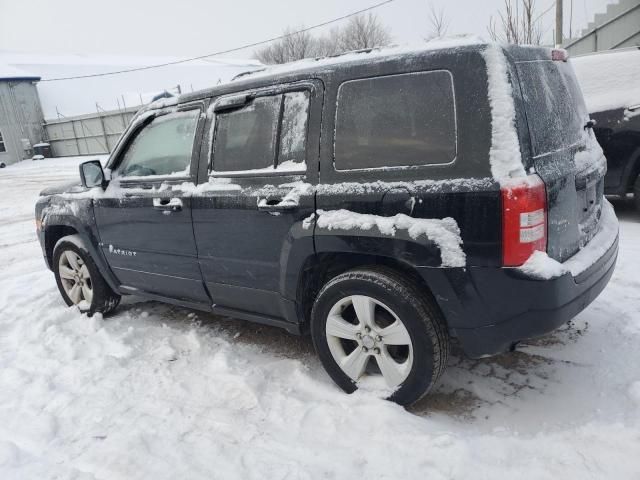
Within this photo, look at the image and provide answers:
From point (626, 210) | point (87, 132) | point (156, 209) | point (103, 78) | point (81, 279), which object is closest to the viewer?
point (156, 209)

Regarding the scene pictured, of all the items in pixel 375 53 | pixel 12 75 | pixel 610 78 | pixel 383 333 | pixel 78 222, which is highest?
pixel 12 75

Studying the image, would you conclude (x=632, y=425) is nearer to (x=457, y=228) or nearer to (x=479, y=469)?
(x=479, y=469)

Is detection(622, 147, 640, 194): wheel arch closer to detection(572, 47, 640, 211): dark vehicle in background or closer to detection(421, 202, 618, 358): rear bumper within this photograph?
detection(572, 47, 640, 211): dark vehicle in background

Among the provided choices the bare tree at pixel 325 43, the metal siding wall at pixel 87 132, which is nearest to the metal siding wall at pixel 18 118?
the metal siding wall at pixel 87 132

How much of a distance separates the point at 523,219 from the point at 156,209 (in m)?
2.50

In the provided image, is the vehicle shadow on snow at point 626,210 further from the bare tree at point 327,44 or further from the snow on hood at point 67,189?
the bare tree at point 327,44

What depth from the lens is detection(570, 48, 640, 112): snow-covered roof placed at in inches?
226

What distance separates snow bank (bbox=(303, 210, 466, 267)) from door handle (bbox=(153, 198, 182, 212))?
1.26 m

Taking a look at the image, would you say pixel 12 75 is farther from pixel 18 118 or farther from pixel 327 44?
pixel 327 44

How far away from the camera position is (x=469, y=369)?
309cm

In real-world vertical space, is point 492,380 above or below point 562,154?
below

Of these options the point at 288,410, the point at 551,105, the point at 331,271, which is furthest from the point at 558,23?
the point at 288,410

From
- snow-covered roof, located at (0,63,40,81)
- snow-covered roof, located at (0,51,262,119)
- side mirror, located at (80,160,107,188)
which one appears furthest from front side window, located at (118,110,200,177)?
snow-covered roof, located at (0,63,40,81)

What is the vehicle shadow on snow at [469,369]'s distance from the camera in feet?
9.08
